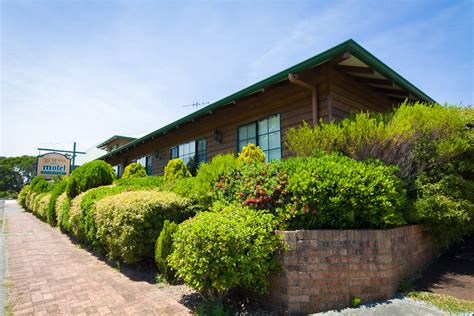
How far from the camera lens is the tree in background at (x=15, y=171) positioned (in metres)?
56.8

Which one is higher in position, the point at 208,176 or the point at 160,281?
the point at 208,176

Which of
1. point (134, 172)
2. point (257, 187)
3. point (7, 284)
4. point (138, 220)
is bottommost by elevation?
point (7, 284)

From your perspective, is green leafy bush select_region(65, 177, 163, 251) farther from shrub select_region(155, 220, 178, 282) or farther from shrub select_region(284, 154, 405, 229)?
shrub select_region(284, 154, 405, 229)

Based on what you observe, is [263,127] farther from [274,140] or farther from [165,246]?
[165,246]

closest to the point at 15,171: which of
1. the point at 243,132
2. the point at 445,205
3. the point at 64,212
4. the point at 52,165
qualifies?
the point at 52,165

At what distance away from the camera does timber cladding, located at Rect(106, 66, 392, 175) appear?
6.27 metres

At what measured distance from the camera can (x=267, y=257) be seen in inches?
130

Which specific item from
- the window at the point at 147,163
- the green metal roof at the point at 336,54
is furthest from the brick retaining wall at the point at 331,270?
the window at the point at 147,163

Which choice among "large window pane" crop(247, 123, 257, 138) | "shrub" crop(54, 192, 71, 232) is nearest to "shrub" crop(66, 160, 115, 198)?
"shrub" crop(54, 192, 71, 232)

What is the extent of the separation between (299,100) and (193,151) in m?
5.46

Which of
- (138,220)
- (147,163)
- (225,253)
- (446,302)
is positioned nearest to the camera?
(225,253)

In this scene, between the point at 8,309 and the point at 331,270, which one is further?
the point at 8,309

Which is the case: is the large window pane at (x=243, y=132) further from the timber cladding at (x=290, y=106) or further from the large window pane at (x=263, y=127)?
the large window pane at (x=263, y=127)

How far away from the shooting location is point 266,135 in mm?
7664
